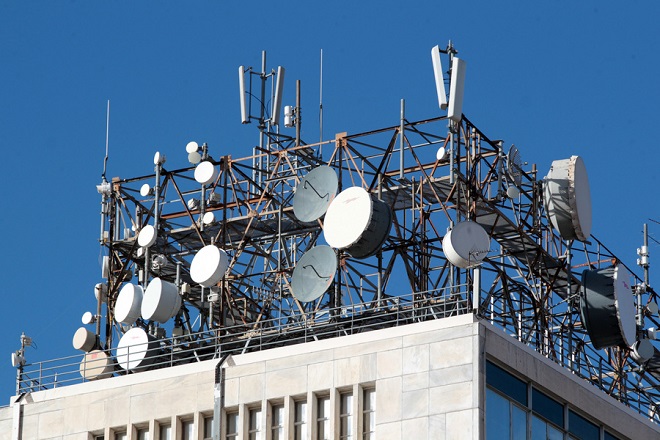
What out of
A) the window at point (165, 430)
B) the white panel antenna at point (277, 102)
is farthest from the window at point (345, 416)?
the white panel antenna at point (277, 102)

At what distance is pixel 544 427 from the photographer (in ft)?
227

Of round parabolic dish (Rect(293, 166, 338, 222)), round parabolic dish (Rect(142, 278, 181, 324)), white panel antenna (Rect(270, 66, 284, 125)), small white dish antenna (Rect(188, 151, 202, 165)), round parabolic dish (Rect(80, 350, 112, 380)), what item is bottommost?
round parabolic dish (Rect(80, 350, 112, 380))

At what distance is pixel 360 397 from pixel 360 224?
8308 mm

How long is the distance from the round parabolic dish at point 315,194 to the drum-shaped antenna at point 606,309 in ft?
33.9

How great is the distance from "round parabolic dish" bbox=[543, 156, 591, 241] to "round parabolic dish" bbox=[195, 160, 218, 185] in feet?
42.6

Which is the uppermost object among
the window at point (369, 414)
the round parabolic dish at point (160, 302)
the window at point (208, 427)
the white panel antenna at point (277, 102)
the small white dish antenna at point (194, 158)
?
the white panel antenna at point (277, 102)

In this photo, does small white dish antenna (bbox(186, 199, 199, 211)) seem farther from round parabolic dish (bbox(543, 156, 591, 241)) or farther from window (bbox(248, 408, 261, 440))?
window (bbox(248, 408, 261, 440))

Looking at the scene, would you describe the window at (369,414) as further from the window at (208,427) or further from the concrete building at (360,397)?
the window at (208,427)

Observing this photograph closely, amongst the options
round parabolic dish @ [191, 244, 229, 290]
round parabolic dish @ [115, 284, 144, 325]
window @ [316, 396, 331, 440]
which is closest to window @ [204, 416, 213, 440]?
window @ [316, 396, 331, 440]

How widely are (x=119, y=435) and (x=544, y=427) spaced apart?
1490cm

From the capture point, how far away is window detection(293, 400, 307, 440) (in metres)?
68.4

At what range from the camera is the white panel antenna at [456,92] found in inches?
2945

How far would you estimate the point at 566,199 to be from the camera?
255 feet

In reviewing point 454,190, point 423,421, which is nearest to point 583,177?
point 454,190
